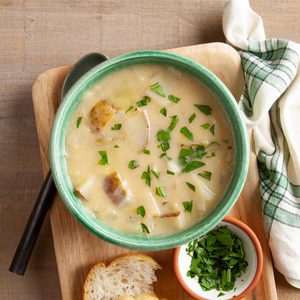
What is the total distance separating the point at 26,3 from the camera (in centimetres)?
213

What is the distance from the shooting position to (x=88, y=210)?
174 cm

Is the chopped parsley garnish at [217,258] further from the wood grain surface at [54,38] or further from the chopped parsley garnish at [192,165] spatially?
the wood grain surface at [54,38]

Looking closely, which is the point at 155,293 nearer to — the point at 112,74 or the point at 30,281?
the point at 30,281

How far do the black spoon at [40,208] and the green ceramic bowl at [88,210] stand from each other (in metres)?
0.22

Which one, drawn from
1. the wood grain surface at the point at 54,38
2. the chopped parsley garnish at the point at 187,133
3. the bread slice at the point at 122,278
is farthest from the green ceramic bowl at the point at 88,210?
the wood grain surface at the point at 54,38

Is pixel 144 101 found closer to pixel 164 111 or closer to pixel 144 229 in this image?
pixel 164 111

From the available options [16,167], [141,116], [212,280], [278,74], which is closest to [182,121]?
[141,116]

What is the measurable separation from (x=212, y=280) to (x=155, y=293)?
0.64 ft

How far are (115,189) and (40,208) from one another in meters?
0.37

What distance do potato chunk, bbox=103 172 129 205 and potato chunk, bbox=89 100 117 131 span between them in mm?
145

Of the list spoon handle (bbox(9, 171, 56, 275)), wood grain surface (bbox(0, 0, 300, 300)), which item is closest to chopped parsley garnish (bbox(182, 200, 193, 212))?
spoon handle (bbox(9, 171, 56, 275))

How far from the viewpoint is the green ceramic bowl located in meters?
1.70

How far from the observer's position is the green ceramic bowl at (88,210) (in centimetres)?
170

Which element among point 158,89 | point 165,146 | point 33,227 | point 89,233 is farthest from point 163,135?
point 33,227
